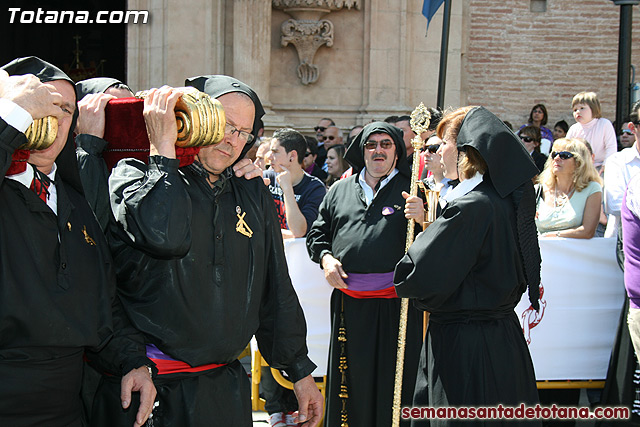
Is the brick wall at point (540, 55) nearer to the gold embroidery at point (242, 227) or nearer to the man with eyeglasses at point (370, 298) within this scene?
the man with eyeglasses at point (370, 298)

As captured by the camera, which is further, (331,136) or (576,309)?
(331,136)

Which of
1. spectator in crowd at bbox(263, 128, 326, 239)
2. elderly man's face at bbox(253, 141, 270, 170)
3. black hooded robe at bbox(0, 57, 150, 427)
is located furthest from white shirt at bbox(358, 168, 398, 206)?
black hooded robe at bbox(0, 57, 150, 427)

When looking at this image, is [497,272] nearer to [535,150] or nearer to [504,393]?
[504,393]

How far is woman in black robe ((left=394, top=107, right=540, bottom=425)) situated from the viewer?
3998mm

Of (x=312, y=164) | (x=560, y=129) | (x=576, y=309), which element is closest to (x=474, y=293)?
(x=576, y=309)

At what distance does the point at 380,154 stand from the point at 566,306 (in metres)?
1.99

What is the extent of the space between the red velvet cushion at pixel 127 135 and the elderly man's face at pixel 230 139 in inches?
5.8

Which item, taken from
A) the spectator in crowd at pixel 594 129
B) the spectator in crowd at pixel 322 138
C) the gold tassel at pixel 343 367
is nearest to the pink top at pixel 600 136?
the spectator in crowd at pixel 594 129

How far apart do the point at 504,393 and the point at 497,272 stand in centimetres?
60

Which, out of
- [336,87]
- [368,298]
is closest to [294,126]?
[336,87]

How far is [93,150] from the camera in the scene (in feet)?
10.9

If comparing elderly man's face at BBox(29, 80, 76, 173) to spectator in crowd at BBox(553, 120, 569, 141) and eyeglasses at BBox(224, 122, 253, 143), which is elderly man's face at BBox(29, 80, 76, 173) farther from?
spectator in crowd at BBox(553, 120, 569, 141)

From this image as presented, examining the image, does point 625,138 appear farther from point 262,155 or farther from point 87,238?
point 87,238

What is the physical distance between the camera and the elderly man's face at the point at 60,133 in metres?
2.88
